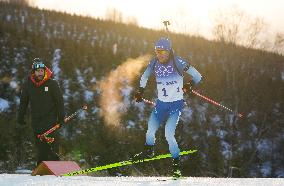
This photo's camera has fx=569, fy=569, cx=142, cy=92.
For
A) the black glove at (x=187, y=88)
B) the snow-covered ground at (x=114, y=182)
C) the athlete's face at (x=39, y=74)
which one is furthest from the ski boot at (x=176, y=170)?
the athlete's face at (x=39, y=74)

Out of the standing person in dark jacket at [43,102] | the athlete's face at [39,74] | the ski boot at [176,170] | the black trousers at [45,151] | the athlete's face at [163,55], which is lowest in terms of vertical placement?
the black trousers at [45,151]

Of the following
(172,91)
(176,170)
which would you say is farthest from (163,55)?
(176,170)

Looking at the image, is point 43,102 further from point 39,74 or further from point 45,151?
point 45,151

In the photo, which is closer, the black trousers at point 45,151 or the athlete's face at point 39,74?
the athlete's face at point 39,74

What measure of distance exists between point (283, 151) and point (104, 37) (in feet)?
54.7

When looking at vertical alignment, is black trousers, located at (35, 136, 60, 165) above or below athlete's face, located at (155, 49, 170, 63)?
below

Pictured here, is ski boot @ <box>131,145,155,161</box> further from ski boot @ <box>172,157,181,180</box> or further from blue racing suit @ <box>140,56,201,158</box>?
ski boot @ <box>172,157,181,180</box>

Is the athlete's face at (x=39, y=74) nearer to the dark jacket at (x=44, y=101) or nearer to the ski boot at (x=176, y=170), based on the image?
the dark jacket at (x=44, y=101)

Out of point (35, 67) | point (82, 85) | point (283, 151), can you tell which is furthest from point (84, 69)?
point (35, 67)

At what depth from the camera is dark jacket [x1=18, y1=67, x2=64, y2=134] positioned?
365 inches

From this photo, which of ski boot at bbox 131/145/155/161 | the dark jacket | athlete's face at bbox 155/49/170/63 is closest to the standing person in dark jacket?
the dark jacket

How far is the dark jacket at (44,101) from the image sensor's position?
365 inches

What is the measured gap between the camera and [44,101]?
9.27m

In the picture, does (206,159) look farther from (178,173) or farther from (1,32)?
(178,173)
